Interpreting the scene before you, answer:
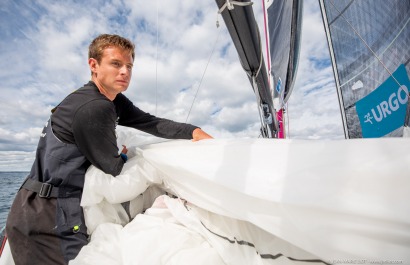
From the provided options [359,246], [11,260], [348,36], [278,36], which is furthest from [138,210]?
[278,36]

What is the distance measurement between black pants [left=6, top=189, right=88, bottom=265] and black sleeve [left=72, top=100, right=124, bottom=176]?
0.25m

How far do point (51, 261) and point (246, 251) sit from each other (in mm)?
725

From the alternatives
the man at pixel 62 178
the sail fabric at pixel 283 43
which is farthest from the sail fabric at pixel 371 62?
the man at pixel 62 178

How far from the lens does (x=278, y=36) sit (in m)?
3.21

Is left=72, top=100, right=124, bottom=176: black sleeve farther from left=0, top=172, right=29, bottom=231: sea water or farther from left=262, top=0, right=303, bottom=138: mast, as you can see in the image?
left=262, top=0, right=303, bottom=138: mast

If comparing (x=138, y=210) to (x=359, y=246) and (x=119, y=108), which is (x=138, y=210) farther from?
(x=359, y=246)

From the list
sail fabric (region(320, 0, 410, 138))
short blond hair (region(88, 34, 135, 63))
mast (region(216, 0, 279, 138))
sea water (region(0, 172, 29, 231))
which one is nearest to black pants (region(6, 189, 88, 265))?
short blond hair (region(88, 34, 135, 63))

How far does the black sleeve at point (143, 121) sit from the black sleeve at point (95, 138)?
0.42 metres

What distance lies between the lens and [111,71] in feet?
3.58

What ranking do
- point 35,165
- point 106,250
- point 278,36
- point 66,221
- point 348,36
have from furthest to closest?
point 278,36, point 348,36, point 35,165, point 66,221, point 106,250

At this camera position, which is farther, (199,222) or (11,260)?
(11,260)

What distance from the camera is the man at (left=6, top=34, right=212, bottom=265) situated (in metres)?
0.79

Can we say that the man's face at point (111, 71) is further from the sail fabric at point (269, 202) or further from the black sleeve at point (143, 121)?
the sail fabric at point (269, 202)

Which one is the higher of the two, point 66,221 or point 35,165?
point 35,165
